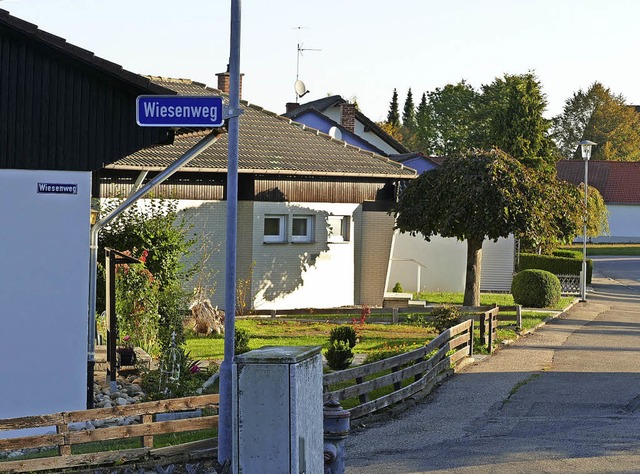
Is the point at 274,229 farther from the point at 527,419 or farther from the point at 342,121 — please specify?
the point at 342,121

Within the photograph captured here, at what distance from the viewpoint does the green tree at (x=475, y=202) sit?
96.7ft

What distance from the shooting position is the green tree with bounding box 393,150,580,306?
2948 cm

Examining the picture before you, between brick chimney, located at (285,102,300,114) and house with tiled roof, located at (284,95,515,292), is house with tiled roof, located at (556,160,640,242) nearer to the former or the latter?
brick chimney, located at (285,102,300,114)

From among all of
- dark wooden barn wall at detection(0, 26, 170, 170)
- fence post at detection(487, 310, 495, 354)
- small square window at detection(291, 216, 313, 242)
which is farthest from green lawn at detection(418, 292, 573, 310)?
dark wooden barn wall at detection(0, 26, 170, 170)

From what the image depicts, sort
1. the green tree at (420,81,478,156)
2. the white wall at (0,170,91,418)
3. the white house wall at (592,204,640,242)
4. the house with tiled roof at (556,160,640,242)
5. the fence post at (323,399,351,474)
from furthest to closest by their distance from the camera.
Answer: the green tree at (420,81,478,156) < the white house wall at (592,204,640,242) < the house with tiled roof at (556,160,640,242) < the white wall at (0,170,91,418) < the fence post at (323,399,351,474)

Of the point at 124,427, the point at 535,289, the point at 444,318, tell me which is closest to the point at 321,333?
the point at 444,318

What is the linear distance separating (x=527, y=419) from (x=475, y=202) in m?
15.1

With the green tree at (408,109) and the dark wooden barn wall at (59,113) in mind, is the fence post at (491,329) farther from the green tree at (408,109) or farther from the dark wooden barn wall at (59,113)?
the green tree at (408,109)

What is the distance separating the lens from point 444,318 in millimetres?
24828

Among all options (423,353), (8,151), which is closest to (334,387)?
(423,353)

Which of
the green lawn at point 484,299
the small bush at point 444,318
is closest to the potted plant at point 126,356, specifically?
the small bush at point 444,318

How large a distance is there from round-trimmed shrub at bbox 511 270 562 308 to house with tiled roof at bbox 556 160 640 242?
51489 millimetres

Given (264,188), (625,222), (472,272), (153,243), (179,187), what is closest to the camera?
(153,243)

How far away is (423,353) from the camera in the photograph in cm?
1773
